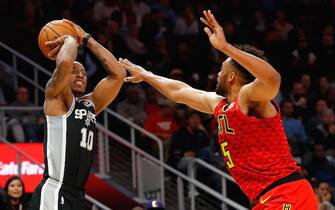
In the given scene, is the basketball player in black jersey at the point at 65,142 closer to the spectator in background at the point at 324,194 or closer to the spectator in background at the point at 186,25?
the spectator in background at the point at 324,194

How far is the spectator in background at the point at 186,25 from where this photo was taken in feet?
57.8

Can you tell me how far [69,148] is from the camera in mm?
7078

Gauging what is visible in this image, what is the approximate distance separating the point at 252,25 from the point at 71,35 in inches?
442

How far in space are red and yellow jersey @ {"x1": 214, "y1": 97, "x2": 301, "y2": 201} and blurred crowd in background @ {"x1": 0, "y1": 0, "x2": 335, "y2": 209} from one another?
6.00 metres

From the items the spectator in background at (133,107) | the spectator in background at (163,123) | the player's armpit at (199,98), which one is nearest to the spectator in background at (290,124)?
the spectator in background at (163,123)

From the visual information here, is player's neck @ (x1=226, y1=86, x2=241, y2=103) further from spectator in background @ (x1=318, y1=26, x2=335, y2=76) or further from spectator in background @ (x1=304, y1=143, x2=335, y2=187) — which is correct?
spectator in background @ (x1=318, y1=26, x2=335, y2=76)

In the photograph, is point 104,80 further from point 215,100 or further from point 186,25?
point 186,25

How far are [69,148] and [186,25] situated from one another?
35.9 ft

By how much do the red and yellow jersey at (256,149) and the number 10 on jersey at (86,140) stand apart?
1.11 metres

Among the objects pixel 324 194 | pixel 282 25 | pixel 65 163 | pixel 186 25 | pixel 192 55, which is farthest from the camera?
pixel 282 25

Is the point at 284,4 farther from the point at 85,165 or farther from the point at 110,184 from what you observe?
the point at 85,165

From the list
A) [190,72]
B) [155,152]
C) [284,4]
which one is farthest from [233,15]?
[155,152]

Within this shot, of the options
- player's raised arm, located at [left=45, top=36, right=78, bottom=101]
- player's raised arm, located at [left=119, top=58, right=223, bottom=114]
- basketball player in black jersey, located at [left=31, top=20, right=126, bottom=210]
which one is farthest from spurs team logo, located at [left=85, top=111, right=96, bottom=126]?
player's raised arm, located at [left=119, top=58, right=223, bottom=114]

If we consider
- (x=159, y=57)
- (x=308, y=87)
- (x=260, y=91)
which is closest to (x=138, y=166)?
(x=159, y=57)
